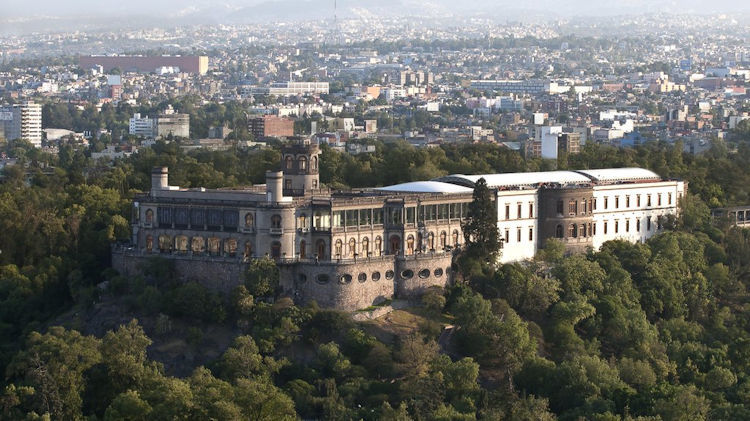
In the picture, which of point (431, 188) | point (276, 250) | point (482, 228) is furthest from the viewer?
point (431, 188)

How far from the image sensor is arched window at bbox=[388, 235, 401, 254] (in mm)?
53312

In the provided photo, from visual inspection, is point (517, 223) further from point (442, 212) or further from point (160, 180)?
point (160, 180)

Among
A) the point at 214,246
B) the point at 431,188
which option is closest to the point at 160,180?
the point at 214,246

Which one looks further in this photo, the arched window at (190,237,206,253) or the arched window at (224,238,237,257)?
→ the arched window at (190,237,206,253)

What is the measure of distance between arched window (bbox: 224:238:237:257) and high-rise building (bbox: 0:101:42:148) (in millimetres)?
103903

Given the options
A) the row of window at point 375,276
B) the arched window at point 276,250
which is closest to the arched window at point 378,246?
the row of window at point 375,276

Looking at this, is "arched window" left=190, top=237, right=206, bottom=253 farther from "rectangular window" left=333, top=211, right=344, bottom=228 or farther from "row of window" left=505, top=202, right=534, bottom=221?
"row of window" left=505, top=202, right=534, bottom=221

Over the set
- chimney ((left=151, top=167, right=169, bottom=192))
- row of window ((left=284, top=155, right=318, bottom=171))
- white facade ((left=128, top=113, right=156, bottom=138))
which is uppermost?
row of window ((left=284, top=155, right=318, bottom=171))

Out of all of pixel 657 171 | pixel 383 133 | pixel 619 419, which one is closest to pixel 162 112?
pixel 383 133

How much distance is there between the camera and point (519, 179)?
5931 cm

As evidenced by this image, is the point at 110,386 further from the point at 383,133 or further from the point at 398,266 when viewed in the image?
the point at 383,133

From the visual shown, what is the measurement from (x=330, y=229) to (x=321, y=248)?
0.58 meters

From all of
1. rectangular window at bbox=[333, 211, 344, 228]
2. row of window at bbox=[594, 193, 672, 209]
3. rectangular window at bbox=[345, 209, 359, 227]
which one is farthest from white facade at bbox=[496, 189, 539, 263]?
rectangular window at bbox=[333, 211, 344, 228]

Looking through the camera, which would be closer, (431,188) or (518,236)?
(431,188)
